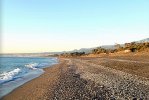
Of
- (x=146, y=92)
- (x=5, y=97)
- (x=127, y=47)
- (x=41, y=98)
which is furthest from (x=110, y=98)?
(x=127, y=47)

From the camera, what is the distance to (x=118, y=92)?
1508 centimetres

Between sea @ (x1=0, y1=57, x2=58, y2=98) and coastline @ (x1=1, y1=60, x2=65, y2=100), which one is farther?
sea @ (x1=0, y1=57, x2=58, y2=98)

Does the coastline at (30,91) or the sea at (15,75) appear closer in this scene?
the coastline at (30,91)

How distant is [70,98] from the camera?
14.2m

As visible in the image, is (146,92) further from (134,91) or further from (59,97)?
(59,97)

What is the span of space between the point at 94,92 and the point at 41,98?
11.3 feet

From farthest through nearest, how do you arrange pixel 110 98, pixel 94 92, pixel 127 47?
pixel 127 47 < pixel 94 92 < pixel 110 98

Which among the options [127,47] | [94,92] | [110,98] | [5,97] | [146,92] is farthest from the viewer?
[127,47]

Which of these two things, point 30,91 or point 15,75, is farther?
point 15,75

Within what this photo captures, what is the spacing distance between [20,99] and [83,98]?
4.51 meters

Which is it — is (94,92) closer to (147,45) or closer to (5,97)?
(5,97)

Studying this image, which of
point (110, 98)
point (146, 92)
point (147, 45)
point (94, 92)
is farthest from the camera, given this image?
point (147, 45)

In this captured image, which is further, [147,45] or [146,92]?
[147,45]

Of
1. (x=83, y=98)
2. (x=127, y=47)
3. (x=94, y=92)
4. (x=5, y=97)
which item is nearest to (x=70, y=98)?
(x=83, y=98)
